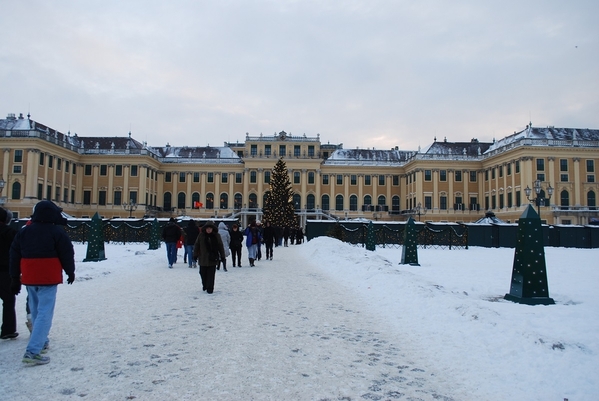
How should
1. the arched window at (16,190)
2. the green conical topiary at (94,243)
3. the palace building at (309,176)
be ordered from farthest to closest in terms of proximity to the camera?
the palace building at (309,176) < the arched window at (16,190) < the green conical topiary at (94,243)

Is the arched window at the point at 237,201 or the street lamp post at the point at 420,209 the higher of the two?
the arched window at the point at 237,201

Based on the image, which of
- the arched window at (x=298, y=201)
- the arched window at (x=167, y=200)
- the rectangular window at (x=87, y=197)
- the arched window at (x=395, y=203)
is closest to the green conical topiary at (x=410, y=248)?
the arched window at (x=298, y=201)

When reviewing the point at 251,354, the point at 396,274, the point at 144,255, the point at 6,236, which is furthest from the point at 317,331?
the point at 144,255

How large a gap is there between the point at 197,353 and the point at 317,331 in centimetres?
197

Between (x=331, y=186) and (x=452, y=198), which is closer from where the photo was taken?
(x=452, y=198)

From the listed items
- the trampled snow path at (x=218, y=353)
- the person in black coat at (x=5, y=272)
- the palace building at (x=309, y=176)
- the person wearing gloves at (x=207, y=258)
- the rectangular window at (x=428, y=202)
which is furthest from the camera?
the rectangular window at (x=428, y=202)

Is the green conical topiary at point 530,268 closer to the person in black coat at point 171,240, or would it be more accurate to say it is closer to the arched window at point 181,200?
the person in black coat at point 171,240

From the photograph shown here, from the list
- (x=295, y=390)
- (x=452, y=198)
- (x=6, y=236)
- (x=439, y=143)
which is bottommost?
(x=295, y=390)

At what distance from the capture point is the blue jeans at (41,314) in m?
5.30

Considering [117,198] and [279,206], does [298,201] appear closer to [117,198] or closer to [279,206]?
[117,198]

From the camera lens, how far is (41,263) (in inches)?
215

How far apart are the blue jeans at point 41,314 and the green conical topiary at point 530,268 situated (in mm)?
7893

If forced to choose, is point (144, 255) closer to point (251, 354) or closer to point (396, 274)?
point (396, 274)

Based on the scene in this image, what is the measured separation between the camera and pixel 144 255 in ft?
69.3
